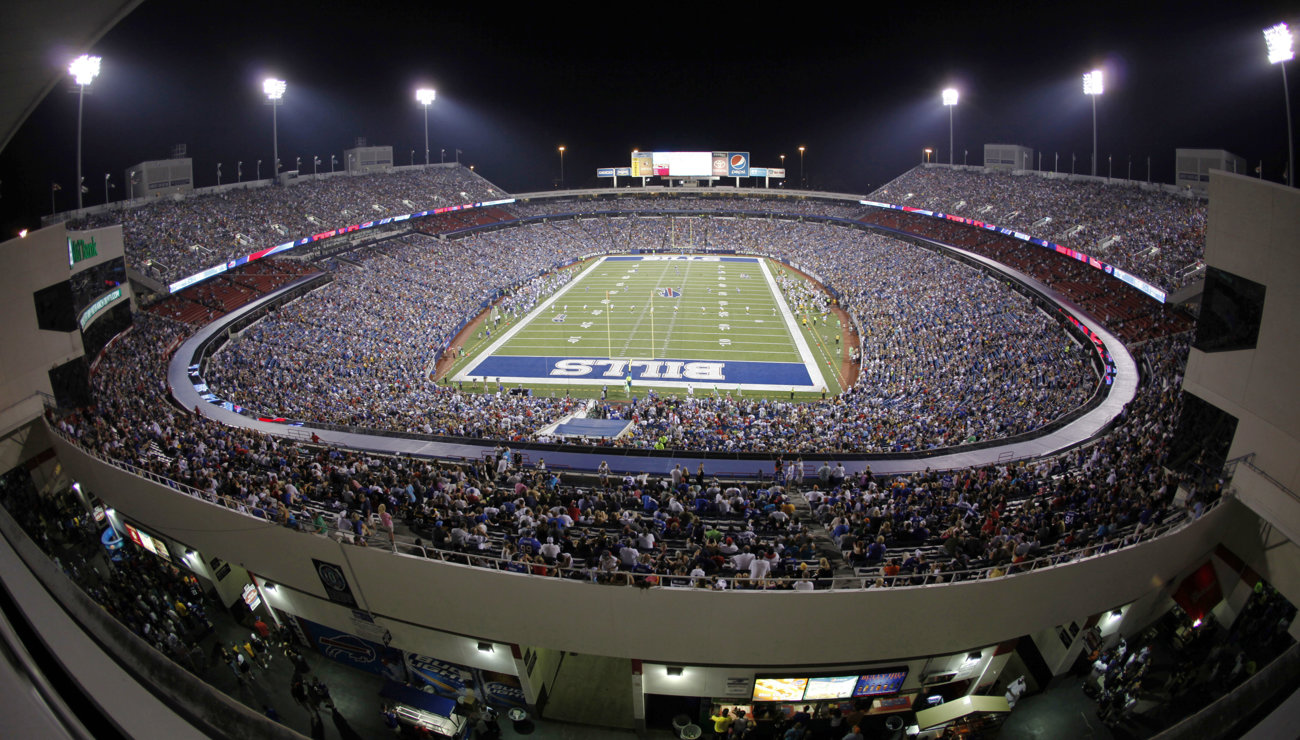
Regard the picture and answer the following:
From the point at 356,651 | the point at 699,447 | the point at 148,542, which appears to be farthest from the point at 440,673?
the point at 699,447

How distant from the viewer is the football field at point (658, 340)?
1284 inches

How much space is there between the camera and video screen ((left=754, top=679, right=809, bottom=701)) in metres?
10.7

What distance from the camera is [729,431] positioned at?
2239 cm

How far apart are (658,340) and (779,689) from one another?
28609 mm

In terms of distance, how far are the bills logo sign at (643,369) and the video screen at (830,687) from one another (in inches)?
851

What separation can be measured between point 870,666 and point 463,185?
71.6m

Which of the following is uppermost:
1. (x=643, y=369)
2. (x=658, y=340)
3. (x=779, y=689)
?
(x=658, y=340)

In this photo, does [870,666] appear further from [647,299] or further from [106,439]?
[647,299]

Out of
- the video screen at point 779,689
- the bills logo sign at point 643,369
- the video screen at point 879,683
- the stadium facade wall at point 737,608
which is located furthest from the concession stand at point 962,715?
the bills logo sign at point 643,369

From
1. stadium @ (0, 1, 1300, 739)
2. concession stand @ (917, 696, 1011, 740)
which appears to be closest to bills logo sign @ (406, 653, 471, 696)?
stadium @ (0, 1, 1300, 739)

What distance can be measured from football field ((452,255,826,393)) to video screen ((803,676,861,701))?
20256 millimetres

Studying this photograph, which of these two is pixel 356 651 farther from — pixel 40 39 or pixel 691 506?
pixel 40 39

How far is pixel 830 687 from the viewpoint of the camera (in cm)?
1084

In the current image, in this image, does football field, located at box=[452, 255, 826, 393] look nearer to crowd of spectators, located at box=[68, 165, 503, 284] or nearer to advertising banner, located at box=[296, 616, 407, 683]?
crowd of spectators, located at box=[68, 165, 503, 284]
